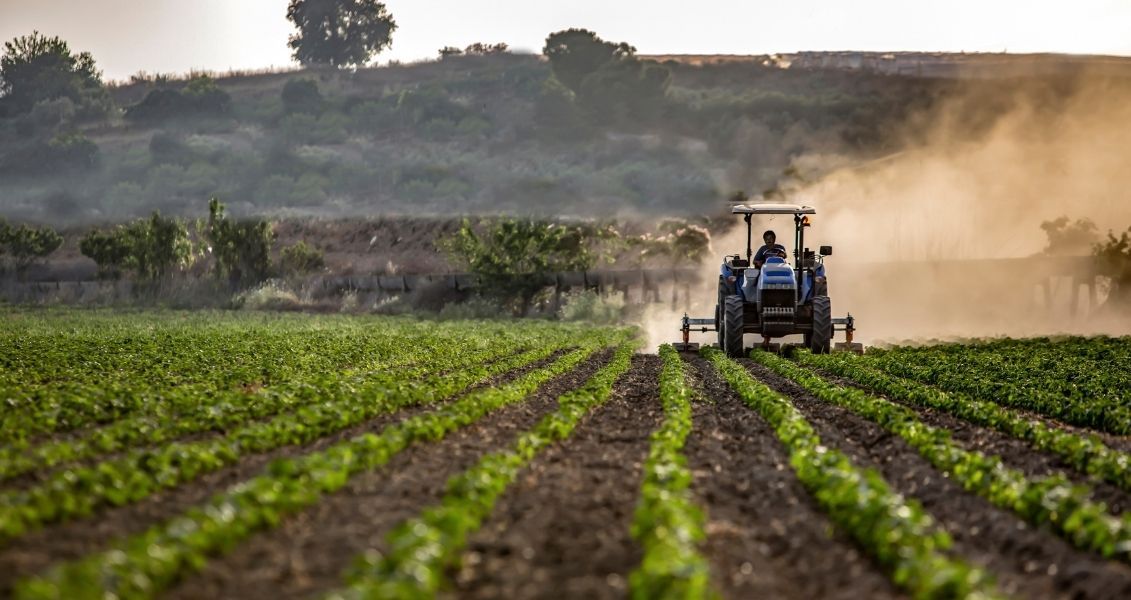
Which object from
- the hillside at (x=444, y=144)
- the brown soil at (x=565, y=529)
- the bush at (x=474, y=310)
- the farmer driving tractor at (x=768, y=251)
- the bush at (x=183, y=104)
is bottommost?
the bush at (x=474, y=310)

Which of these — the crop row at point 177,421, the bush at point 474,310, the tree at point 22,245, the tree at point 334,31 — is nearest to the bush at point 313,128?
the tree at point 334,31

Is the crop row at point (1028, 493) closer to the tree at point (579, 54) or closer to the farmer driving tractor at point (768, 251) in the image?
the farmer driving tractor at point (768, 251)

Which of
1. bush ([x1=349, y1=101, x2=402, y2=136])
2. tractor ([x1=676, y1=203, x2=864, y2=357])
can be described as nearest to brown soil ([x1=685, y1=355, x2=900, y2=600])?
tractor ([x1=676, y1=203, x2=864, y2=357])

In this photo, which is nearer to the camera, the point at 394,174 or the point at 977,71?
the point at 394,174

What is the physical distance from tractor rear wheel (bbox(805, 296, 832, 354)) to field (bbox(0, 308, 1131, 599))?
6.33 meters

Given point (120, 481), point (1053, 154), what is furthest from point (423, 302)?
point (120, 481)

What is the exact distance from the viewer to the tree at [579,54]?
130m

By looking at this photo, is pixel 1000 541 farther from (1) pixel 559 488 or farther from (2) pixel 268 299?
(2) pixel 268 299

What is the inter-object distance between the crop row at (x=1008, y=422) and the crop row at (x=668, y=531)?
4879mm

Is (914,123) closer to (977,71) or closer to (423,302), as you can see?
(977,71)

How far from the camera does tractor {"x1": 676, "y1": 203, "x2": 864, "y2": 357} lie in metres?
32.8

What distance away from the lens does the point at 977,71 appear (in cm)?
13475

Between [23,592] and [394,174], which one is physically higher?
[394,174]

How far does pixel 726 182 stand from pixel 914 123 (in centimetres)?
2277
